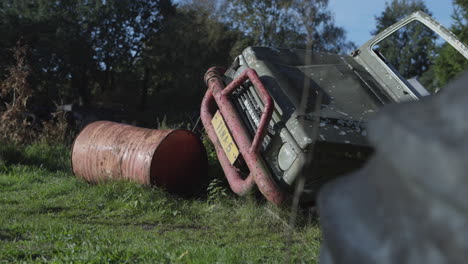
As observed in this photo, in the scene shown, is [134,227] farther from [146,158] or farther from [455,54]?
[455,54]

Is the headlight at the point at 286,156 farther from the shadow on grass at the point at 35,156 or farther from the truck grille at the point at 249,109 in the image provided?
the shadow on grass at the point at 35,156

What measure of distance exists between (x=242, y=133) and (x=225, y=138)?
0.35 meters

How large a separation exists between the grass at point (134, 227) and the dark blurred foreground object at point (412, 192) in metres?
2.37

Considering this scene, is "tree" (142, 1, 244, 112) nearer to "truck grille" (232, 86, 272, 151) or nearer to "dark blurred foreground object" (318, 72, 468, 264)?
"truck grille" (232, 86, 272, 151)

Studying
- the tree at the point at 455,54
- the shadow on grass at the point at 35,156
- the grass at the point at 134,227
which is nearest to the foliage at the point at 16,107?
the shadow on grass at the point at 35,156

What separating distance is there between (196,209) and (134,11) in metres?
33.6

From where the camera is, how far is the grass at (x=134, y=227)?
3129 mm

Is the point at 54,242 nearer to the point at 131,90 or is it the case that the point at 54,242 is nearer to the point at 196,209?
the point at 196,209

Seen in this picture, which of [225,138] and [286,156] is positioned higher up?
[225,138]

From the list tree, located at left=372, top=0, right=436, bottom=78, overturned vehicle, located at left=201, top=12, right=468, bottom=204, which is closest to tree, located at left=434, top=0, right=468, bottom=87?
overturned vehicle, located at left=201, top=12, right=468, bottom=204

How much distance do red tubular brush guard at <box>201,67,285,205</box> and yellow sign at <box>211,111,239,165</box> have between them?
6 centimetres

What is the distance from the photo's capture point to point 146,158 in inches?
208

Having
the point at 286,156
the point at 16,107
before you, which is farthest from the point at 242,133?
the point at 16,107

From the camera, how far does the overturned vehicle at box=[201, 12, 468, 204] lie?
3.97 m
